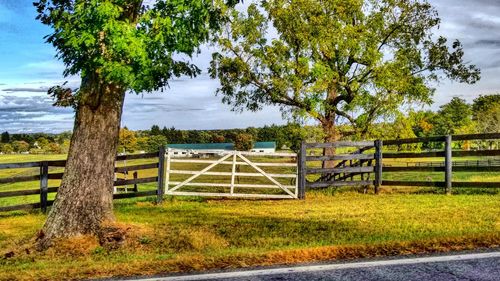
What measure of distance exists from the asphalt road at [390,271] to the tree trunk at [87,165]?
3.27m

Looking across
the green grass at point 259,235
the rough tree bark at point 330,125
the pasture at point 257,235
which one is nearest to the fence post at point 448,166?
the pasture at point 257,235

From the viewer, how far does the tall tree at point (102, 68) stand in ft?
23.5

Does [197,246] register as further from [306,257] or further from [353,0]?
[353,0]

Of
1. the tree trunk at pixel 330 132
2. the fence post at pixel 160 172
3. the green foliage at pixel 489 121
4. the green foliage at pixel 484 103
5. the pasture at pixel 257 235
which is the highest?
the green foliage at pixel 484 103

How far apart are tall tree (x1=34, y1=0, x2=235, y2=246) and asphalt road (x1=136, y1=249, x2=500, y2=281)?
132 inches

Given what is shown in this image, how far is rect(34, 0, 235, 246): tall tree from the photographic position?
7.15 metres

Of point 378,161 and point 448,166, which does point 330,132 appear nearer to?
point 378,161

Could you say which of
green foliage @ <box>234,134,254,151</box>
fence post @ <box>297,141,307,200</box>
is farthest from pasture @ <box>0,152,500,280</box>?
green foliage @ <box>234,134,254,151</box>

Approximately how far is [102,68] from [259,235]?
143 inches

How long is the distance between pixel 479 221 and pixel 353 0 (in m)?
14.1

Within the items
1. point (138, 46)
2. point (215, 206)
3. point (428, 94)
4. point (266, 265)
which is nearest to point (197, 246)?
point (266, 265)

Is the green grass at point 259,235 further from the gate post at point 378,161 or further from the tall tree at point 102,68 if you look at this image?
the gate post at point 378,161

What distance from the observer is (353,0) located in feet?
68.0

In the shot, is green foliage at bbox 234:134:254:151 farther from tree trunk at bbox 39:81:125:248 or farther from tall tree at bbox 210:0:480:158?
tree trunk at bbox 39:81:125:248
